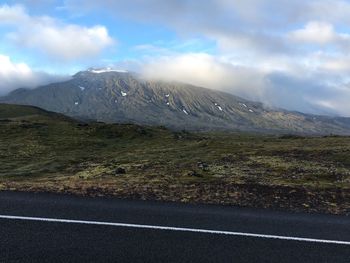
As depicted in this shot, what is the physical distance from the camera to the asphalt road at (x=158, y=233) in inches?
322

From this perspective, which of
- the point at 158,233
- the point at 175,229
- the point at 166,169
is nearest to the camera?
the point at 158,233

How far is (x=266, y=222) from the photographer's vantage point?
11195mm

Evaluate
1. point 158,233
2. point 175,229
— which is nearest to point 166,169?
point 175,229

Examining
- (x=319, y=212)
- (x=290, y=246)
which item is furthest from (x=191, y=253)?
(x=319, y=212)

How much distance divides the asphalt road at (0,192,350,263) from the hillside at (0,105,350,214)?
8.10 feet

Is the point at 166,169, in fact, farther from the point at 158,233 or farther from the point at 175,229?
the point at 158,233

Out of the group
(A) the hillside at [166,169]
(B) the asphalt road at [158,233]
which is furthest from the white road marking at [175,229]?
(A) the hillside at [166,169]

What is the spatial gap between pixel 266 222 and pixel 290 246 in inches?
85.5

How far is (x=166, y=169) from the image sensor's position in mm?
29109

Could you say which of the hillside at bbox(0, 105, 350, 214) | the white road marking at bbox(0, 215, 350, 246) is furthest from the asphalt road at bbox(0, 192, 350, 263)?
the hillside at bbox(0, 105, 350, 214)

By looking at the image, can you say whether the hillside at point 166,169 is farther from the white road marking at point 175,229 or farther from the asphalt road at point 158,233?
the white road marking at point 175,229

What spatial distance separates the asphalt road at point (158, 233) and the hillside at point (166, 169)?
97.3 inches

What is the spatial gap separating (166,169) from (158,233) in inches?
769

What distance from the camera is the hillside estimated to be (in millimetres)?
15258
